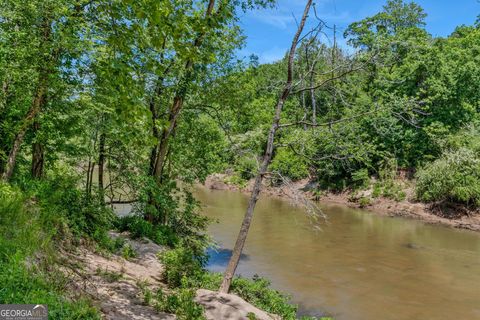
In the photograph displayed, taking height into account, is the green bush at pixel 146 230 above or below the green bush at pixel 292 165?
below

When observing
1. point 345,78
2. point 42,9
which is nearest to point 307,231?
point 345,78

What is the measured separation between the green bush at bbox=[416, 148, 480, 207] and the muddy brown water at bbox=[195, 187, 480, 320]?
2471 millimetres

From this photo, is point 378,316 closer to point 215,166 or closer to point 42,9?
point 215,166

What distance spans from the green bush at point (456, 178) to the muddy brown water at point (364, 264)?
247cm

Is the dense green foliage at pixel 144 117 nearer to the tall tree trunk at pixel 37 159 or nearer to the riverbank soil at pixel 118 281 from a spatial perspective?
the tall tree trunk at pixel 37 159

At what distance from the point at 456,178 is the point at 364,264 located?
11823mm

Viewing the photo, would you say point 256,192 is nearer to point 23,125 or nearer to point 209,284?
point 209,284

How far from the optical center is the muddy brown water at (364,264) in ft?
37.8

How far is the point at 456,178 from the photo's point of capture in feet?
78.0

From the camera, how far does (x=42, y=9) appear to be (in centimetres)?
746

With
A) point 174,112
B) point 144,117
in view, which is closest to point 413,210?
point 174,112

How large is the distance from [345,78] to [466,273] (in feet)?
32.9

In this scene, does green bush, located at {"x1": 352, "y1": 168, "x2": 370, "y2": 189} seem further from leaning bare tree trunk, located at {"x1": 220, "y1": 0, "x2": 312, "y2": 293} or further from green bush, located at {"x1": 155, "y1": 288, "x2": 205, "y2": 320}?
green bush, located at {"x1": 155, "y1": 288, "x2": 205, "y2": 320}

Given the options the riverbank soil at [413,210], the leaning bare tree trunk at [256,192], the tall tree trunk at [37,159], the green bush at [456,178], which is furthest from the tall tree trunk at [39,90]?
the green bush at [456,178]
